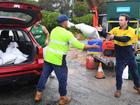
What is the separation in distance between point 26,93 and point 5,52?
996 millimetres

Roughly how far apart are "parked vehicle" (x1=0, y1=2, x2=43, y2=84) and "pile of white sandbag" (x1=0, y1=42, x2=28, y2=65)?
3 cm

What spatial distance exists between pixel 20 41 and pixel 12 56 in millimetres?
942

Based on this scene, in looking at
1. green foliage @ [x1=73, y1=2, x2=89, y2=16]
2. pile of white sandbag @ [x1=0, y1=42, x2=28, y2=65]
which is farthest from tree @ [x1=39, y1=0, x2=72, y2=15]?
pile of white sandbag @ [x1=0, y1=42, x2=28, y2=65]

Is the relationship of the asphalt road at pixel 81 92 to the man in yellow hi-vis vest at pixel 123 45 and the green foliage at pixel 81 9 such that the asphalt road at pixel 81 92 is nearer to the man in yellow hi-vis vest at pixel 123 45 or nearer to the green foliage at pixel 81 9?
the man in yellow hi-vis vest at pixel 123 45

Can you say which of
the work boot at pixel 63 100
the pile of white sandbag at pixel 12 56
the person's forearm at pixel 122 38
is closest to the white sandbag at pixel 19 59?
the pile of white sandbag at pixel 12 56

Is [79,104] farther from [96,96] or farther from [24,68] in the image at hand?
[24,68]

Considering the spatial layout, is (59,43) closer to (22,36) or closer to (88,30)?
(88,30)

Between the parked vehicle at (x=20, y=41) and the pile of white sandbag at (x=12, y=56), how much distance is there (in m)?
0.03

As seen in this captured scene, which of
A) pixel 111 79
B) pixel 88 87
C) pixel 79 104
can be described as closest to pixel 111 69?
pixel 111 79

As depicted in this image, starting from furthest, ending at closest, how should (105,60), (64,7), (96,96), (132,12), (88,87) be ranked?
(64,7) < (132,12) < (105,60) < (88,87) < (96,96)

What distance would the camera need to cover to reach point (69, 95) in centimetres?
753

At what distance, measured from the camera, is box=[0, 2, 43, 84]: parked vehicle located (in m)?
6.88

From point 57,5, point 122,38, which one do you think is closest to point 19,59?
point 122,38

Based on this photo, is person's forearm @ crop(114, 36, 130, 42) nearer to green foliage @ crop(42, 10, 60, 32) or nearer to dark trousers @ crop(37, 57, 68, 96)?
dark trousers @ crop(37, 57, 68, 96)
